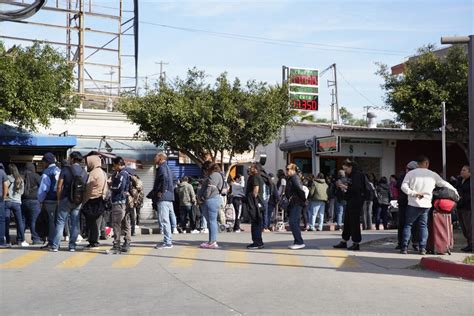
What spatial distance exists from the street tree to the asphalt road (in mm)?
14039

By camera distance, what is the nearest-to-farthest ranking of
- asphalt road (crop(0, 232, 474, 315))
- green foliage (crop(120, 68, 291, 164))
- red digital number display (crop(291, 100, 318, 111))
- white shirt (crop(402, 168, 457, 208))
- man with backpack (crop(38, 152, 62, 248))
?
asphalt road (crop(0, 232, 474, 315))
white shirt (crop(402, 168, 457, 208))
man with backpack (crop(38, 152, 62, 248))
green foliage (crop(120, 68, 291, 164))
red digital number display (crop(291, 100, 318, 111))

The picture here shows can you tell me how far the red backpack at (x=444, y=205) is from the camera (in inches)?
479

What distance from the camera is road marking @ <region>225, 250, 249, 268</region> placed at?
11148 mm

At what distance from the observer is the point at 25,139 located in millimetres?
20406

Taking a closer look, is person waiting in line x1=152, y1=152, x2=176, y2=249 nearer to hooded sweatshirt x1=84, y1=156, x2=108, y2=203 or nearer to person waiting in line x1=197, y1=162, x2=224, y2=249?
person waiting in line x1=197, y1=162, x2=224, y2=249

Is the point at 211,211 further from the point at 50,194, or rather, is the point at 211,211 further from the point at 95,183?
the point at 50,194

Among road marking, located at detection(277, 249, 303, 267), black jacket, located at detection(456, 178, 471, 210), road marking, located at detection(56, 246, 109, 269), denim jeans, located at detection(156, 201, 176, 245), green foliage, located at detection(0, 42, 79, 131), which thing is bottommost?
road marking, located at detection(277, 249, 303, 267)

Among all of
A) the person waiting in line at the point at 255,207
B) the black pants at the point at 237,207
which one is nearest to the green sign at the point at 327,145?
the black pants at the point at 237,207

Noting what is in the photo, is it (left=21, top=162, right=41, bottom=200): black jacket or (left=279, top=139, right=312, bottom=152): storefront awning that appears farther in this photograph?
(left=279, top=139, right=312, bottom=152): storefront awning

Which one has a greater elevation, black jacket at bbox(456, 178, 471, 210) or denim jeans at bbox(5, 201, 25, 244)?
black jacket at bbox(456, 178, 471, 210)

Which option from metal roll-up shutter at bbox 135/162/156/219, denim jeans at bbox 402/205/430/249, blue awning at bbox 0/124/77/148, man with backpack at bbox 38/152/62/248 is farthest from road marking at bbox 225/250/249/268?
metal roll-up shutter at bbox 135/162/156/219

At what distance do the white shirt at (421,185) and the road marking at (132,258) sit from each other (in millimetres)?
5129

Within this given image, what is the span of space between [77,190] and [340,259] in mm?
5251

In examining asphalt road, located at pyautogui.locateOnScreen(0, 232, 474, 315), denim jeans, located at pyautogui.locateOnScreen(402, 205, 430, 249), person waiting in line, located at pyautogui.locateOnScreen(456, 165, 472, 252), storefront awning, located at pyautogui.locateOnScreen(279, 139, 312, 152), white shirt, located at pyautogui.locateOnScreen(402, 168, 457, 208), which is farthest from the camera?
storefront awning, located at pyautogui.locateOnScreen(279, 139, 312, 152)
